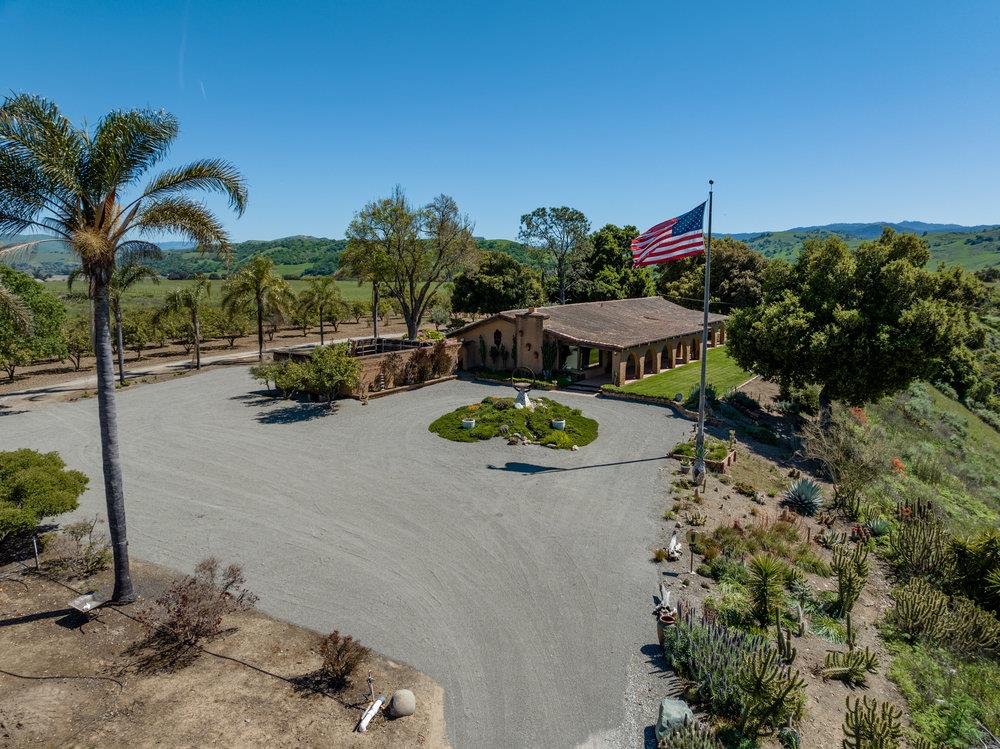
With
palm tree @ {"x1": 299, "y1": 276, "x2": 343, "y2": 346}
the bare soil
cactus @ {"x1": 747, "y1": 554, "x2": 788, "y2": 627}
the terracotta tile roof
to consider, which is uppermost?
palm tree @ {"x1": 299, "y1": 276, "x2": 343, "y2": 346}

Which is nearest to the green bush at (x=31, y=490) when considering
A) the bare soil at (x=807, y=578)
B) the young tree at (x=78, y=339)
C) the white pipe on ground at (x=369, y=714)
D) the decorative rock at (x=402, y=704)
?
the white pipe on ground at (x=369, y=714)

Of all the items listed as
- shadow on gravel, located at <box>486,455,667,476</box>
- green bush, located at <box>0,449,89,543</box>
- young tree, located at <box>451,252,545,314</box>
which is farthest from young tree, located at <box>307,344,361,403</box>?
young tree, located at <box>451,252,545,314</box>

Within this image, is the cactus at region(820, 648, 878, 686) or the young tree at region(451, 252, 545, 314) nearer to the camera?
the cactus at region(820, 648, 878, 686)

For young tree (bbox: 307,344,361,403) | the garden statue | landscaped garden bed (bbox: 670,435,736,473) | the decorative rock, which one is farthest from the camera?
the garden statue

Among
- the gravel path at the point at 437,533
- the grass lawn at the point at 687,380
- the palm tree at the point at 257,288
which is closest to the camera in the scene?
the gravel path at the point at 437,533

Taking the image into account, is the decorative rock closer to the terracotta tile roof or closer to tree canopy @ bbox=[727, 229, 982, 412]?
tree canopy @ bbox=[727, 229, 982, 412]

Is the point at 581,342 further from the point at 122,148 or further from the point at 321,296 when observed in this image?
the point at 321,296

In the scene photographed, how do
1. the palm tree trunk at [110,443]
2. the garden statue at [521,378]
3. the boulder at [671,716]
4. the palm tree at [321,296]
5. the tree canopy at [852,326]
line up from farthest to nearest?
the palm tree at [321,296], the garden statue at [521,378], the tree canopy at [852,326], the palm tree trunk at [110,443], the boulder at [671,716]

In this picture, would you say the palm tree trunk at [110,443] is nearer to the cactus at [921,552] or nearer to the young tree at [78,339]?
the cactus at [921,552]
